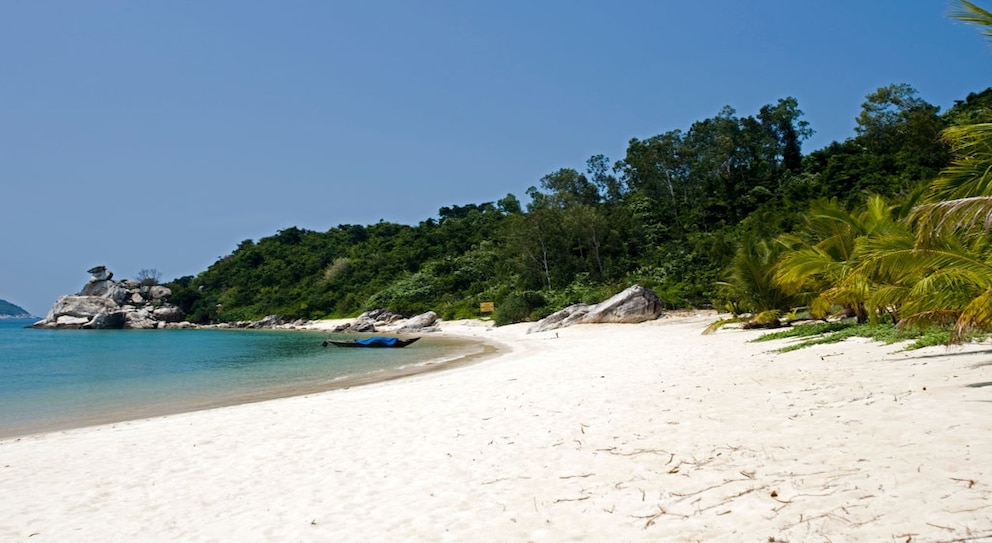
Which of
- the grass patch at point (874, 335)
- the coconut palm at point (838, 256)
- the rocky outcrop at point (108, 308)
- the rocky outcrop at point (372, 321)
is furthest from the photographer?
the rocky outcrop at point (108, 308)

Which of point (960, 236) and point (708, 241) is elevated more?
point (708, 241)

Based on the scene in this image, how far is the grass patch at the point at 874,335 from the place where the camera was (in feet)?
31.1

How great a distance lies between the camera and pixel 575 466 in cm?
531

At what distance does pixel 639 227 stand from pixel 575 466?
173 feet

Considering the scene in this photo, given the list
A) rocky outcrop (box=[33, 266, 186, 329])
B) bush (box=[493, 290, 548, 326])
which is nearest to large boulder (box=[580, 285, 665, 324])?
bush (box=[493, 290, 548, 326])

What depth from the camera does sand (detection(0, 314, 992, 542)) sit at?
12.3 ft

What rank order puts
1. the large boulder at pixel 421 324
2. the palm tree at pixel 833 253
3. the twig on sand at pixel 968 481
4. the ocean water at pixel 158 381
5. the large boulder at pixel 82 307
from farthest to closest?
1. the large boulder at pixel 82 307
2. the large boulder at pixel 421 324
3. the palm tree at pixel 833 253
4. the ocean water at pixel 158 381
5. the twig on sand at pixel 968 481

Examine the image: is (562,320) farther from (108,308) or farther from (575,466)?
(108,308)

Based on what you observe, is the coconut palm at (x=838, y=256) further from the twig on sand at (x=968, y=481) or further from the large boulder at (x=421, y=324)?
the large boulder at (x=421, y=324)

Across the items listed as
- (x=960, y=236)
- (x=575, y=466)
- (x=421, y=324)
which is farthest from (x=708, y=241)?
(x=575, y=466)

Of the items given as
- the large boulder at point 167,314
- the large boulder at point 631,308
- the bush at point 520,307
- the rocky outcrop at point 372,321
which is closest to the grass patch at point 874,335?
the large boulder at point 631,308

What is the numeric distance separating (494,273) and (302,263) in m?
39.3

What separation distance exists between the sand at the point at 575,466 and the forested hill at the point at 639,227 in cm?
1860

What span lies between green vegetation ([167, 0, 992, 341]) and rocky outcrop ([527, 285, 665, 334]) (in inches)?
137
